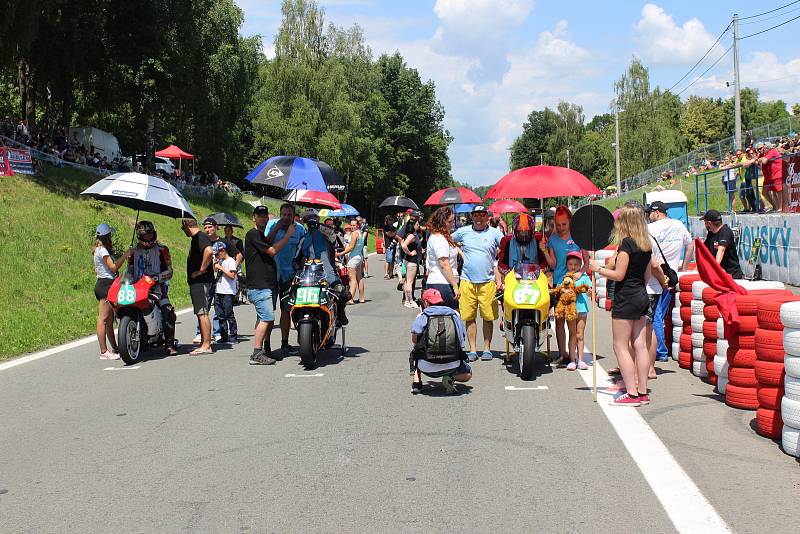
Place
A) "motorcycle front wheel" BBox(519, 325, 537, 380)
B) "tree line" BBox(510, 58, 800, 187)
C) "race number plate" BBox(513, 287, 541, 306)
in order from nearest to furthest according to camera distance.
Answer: "motorcycle front wheel" BBox(519, 325, 537, 380)
"race number plate" BBox(513, 287, 541, 306)
"tree line" BBox(510, 58, 800, 187)

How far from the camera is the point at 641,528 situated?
4418 millimetres

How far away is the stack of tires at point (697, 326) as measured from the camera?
349 inches

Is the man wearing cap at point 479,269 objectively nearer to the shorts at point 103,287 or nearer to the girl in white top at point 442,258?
the girl in white top at point 442,258

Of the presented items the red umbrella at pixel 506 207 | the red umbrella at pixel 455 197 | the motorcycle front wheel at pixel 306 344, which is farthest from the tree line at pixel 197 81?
the motorcycle front wheel at pixel 306 344

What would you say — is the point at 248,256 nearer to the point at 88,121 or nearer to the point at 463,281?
the point at 463,281

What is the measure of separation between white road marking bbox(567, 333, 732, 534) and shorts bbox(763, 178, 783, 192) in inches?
503

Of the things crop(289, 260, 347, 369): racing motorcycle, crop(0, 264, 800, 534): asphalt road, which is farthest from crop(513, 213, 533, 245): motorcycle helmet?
crop(289, 260, 347, 369): racing motorcycle

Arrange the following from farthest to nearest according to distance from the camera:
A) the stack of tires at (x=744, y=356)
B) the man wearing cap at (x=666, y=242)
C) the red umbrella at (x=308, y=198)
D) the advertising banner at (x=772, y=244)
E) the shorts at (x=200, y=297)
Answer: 1. the advertising banner at (x=772, y=244)
2. the red umbrella at (x=308, y=198)
3. the shorts at (x=200, y=297)
4. the man wearing cap at (x=666, y=242)
5. the stack of tires at (x=744, y=356)

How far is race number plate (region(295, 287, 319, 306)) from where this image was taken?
9.64 m

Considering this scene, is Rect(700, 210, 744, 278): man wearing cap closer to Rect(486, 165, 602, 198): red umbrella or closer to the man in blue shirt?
Rect(486, 165, 602, 198): red umbrella

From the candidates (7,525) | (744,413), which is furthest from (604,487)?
(7,525)

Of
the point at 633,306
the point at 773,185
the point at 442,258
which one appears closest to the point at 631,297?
the point at 633,306

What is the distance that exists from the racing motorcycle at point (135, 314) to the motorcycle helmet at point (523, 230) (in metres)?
4.54

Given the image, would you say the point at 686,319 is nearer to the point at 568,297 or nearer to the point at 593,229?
the point at 568,297
